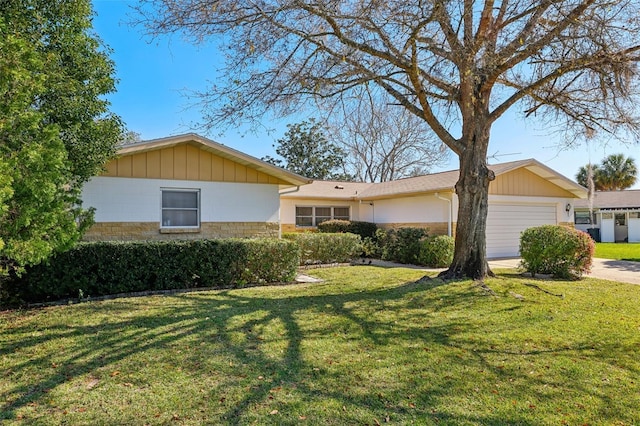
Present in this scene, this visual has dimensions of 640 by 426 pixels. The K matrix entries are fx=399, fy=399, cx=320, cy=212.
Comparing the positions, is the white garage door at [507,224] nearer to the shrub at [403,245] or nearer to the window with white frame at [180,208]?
the shrub at [403,245]

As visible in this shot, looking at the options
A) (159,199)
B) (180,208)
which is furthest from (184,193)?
(159,199)

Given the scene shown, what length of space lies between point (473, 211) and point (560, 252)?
11.4 feet

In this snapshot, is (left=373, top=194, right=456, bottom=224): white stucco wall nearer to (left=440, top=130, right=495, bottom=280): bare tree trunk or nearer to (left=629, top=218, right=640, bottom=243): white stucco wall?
(left=440, top=130, right=495, bottom=280): bare tree trunk

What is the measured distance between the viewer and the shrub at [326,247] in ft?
45.4

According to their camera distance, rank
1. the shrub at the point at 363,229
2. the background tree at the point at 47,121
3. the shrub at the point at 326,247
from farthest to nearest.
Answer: the shrub at the point at 363,229 < the shrub at the point at 326,247 < the background tree at the point at 47,121

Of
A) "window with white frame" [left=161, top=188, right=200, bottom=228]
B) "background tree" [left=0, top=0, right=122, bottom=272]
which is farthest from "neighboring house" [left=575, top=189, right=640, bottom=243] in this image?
"background tree" [left=0, top=0, right=122, bottom=272]

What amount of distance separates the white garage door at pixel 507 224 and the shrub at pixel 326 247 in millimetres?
5887

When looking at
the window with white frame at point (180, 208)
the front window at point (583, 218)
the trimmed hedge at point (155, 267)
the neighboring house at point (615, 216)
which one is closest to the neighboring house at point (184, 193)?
the window with white frame at point (180, 208)

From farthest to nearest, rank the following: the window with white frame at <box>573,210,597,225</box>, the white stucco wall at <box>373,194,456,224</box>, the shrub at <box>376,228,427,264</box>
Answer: the window with white frame at <box>573,210,597,225</box> < the white stucco wall at <box>373,194,456,224</box> < the shrub at <box>376,228,427,264</box>

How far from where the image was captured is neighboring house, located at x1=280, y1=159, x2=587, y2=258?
16281 millimetres

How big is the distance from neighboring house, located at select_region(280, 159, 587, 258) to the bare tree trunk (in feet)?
19.2

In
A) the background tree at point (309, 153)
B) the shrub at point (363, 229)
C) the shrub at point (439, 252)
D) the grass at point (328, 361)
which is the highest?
the background tree at point (309, 153)

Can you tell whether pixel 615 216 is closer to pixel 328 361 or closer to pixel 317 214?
pixel 317 214

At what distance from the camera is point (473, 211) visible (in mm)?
8867
